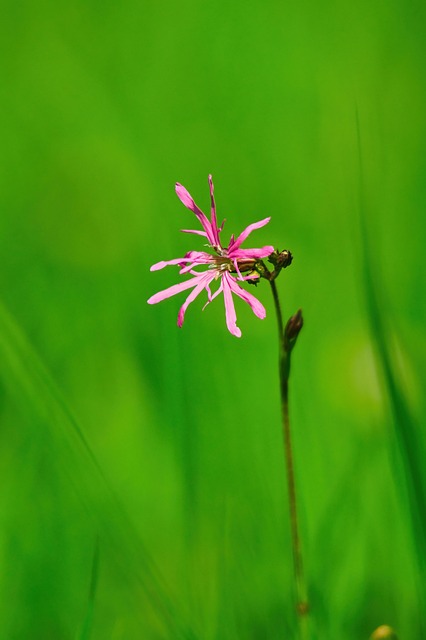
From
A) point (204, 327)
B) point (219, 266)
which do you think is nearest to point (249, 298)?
point (219, 266)

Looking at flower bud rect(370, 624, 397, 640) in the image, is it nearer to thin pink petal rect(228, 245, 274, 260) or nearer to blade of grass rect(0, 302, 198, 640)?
blade of grass rect(0, 302, 198, 640)

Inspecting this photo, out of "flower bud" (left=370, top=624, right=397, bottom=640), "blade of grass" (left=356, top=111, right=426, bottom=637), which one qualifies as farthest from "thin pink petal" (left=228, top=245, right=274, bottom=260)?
"flower bud" (left=370, top=624, right=397, bottom=640)

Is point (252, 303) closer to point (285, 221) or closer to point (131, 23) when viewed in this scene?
point (285, 221)

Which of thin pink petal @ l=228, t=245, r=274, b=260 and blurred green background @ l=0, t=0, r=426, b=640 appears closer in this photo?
thin pink petal @ l=228, t=245, r=274, b=260

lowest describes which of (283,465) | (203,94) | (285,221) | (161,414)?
(283,465)

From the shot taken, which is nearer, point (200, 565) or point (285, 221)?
point (200, 565)

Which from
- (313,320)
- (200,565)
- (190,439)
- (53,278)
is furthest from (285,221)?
(200,565)

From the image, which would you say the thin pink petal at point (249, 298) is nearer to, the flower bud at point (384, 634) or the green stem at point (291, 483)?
the green stem at point (291, 483)
